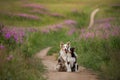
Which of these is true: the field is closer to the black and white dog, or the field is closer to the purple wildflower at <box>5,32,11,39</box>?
the purple wildflower at <box>5,32,11,39</box>

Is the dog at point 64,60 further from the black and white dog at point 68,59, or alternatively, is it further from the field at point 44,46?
the field at point 44,46

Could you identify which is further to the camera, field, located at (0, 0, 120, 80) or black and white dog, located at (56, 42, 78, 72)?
black and white dog, located at (56, 42, 78, 72)

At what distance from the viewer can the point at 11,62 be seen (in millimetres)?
9898

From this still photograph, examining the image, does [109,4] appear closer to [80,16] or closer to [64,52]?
[80,16]

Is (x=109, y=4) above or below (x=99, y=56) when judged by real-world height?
above

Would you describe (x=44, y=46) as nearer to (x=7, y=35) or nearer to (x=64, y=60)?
(x=64, y=60)

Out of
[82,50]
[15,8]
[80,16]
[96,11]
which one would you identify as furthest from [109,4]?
[82,50]

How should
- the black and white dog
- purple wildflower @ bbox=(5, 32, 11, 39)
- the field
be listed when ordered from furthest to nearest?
→ 1. the black and white dog
2. purple wildflower @ bbox=(5, 32, 11, 39)
3. the field

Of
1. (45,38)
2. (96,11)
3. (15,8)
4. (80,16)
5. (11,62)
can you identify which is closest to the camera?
(11,62)

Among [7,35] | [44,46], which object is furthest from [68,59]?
[44,46]

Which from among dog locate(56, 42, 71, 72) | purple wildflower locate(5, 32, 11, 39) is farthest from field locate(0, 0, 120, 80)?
dog locate(56, 42, 71, 72)

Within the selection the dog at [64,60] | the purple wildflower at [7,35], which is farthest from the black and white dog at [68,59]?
the purple wildflower at [7,35]

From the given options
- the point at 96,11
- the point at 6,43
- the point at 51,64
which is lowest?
the point at 51,64

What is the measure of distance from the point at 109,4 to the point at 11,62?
37055 mm
